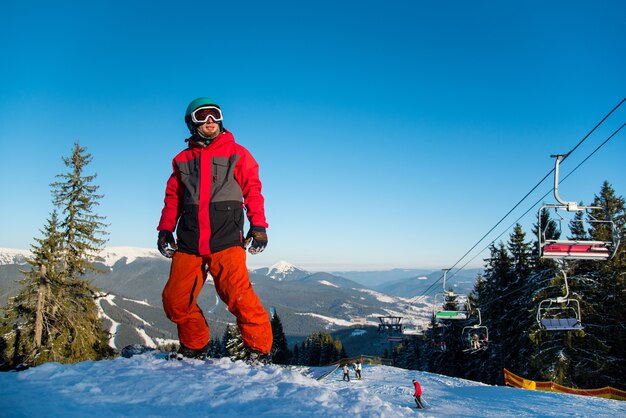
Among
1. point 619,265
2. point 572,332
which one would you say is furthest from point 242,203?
point 619,265

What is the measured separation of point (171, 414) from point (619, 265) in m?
28.3

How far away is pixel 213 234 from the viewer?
535 cm

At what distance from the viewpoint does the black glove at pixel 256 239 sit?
17.9ft

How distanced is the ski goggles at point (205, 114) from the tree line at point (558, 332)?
1783 cm

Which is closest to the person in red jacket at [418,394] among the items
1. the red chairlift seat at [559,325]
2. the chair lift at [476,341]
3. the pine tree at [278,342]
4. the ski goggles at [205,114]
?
the red chairlift seat at [559,325]

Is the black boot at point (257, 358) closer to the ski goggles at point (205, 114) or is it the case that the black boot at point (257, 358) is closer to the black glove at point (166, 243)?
the black glove at point (166, 243)

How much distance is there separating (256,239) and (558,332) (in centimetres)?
2424

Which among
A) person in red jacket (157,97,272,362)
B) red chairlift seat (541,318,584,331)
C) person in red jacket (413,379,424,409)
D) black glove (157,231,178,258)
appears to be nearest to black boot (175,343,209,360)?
person in red jacket (157,97,272,362)

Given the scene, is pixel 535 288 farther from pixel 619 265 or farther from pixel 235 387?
pixel 235 387

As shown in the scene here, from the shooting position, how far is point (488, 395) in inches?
A: 734

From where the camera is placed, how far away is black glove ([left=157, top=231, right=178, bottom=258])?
5.64m

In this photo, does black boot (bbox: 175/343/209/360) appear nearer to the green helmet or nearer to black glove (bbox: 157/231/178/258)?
black glove (bbox: 157/231/178/258)

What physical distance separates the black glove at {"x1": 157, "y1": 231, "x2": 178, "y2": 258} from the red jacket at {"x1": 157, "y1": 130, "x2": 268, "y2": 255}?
88mm

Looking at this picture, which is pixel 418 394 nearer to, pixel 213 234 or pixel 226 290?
pixel 226 290
